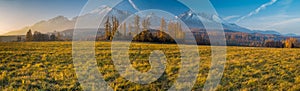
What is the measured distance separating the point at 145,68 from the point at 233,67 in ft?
20.9

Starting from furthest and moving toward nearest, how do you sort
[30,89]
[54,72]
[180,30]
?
1. [180,30]
2. [54,72]
3. [30,89]

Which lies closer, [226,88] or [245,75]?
[226,88]

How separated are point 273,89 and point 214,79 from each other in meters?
3.06

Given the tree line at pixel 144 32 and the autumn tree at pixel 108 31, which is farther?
the autumn tree at pixel 108 31

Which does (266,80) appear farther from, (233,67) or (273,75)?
(233,67)

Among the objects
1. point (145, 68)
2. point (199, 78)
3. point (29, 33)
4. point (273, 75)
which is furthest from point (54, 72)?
point (29, 33)

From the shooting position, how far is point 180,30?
247 ft

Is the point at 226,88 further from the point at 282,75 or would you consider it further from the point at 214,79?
the point at 282,75

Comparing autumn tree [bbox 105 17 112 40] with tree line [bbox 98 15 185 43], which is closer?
tree line [bbox 98 15 185 43]

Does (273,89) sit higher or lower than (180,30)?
lower

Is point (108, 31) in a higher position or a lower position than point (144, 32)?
higher

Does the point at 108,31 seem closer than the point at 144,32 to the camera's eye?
No

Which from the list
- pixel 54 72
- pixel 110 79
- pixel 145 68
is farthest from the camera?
pixel 145 68

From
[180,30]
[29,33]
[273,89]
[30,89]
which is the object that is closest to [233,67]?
[273,89]
